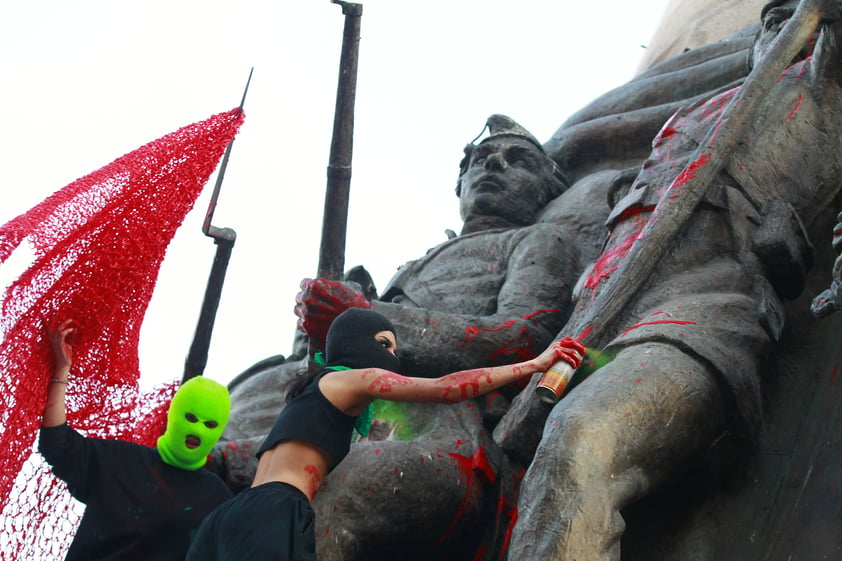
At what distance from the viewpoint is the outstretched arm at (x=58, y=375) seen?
165 inches

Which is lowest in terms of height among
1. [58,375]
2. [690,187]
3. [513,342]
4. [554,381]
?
[513,342]

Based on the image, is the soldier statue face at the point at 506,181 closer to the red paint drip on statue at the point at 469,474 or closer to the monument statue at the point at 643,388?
the monument statue at the point at 643,388

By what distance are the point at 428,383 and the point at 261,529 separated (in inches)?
27.2

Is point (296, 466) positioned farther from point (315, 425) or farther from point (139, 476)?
point (139, 476)

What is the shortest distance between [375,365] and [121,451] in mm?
1001

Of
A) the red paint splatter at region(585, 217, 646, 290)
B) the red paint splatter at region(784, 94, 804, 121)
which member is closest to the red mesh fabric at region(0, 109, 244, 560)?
the red paint splatter at region(585, 217, 646, 290)

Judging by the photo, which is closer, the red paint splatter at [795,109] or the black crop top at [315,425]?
the black crop top at [315,425]

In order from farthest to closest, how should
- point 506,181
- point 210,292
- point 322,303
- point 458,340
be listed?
point 506,181 < point 210,292 < point 458,340 < point 322,303

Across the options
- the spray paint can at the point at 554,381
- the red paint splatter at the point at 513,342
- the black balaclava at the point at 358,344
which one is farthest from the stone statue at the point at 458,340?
the spray paint can at the point at 554,381

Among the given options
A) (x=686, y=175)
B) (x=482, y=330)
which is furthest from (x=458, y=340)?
(x=686, y=175)

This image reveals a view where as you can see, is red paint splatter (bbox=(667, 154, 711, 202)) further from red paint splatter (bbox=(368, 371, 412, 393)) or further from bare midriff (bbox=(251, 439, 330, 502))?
bare midriff (bbox=(251, 439, 330, 502))

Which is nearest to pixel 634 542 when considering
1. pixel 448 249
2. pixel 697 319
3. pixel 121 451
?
pixel 697 319

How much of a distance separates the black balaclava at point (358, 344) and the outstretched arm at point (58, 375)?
1.01 metres

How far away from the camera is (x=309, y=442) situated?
3.65m
